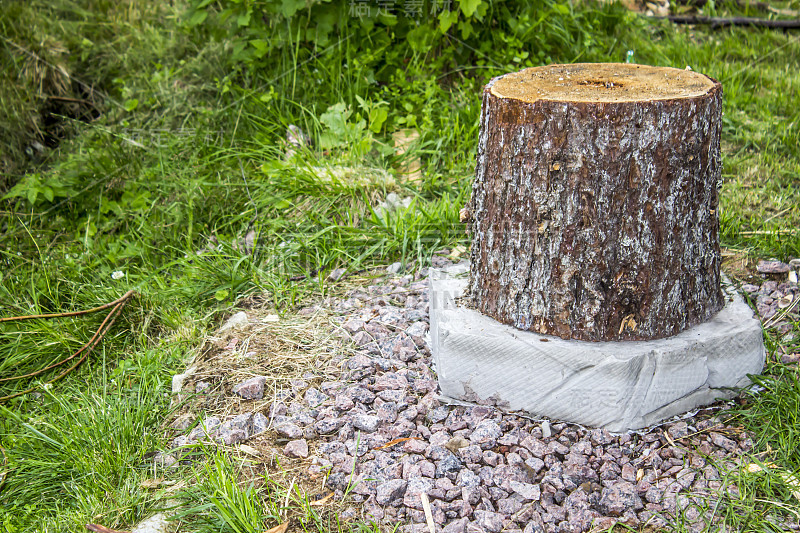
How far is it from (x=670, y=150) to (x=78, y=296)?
254cm

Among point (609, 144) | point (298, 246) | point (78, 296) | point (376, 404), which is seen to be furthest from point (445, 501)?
point (78, 296)

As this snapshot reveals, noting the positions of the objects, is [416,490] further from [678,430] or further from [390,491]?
[678,430]

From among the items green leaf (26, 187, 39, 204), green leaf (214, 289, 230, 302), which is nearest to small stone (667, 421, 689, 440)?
green leaf (214, 289, 230, 302)

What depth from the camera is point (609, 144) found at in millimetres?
1902

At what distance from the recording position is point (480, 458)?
199 centimetres

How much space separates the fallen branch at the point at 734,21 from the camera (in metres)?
5.38

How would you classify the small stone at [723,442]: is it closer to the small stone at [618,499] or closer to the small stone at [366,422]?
the small stone at [618,499]

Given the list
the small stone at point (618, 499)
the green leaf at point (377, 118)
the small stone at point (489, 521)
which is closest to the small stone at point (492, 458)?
the small stone at point (489, 521)

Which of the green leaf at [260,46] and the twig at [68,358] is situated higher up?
the green leaf at [260,46]

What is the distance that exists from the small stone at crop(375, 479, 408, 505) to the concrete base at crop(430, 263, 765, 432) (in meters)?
0.43

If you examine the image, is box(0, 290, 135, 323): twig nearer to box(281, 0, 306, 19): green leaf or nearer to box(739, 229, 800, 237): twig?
box(281, 0, 306, 19): green leaf

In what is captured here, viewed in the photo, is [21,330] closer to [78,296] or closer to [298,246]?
[78,296]

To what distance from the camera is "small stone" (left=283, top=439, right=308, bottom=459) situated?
2.05 meters

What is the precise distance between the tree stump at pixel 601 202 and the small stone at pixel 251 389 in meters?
0.89
